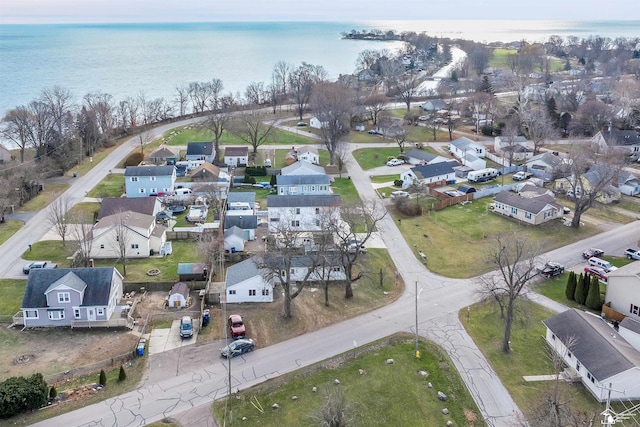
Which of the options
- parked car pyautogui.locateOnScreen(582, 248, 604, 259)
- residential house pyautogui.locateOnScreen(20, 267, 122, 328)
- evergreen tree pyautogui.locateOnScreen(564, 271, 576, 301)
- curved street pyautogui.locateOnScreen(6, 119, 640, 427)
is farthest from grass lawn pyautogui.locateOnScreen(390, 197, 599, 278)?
residential house pyautogui.locateOnScreen(20, 267, 122, 328)

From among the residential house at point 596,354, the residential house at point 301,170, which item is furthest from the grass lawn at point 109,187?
the residential house at point 596,354

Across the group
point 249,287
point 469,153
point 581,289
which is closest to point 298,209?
point 249,287

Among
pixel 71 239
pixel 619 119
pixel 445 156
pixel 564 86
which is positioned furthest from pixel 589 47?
pixel 71 239

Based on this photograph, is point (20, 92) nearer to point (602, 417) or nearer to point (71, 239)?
point (71, 239)

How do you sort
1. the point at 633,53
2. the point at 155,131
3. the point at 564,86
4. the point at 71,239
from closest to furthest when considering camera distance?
the point at 71,239 → the point at 155,131 → the point at 564,86 → the point at 633,53

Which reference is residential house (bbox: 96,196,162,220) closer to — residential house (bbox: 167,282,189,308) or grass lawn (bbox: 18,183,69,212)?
grass lawn (bbox: 18,183,69,212)

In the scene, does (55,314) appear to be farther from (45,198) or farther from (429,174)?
(429,174)
